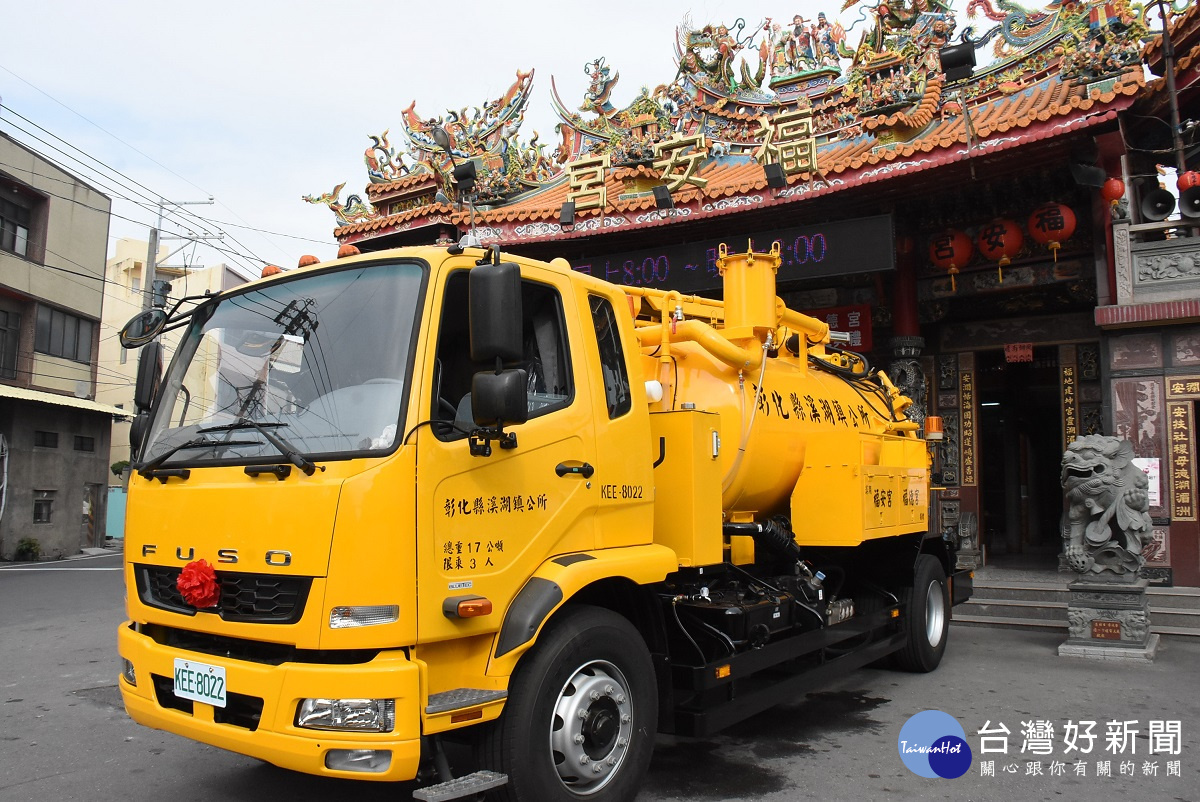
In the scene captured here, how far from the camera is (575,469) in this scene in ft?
12.8

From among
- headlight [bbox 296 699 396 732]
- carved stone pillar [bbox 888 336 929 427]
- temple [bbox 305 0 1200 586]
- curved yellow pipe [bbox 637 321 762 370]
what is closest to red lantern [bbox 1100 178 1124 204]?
temple [bbox 305 0 1200 586]

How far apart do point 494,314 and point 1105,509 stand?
25.1 ft

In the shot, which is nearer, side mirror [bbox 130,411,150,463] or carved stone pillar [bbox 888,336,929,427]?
side mirror [bbox 130,411,150,463]

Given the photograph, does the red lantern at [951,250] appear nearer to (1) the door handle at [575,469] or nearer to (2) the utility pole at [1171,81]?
(2) the utility pole at [1171,81]

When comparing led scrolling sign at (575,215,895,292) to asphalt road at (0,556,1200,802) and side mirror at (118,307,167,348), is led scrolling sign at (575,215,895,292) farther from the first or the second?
side mirror at (118,307,167,348)

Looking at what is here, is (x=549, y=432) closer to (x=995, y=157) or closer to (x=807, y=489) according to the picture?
(x=807, y=489)

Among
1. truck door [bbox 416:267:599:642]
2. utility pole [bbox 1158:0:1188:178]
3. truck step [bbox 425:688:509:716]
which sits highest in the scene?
utility pole [bbox 1158:0:1188:178]

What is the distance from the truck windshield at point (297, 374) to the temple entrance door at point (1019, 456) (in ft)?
45.4

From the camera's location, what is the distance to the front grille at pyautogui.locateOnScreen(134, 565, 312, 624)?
3.13 m

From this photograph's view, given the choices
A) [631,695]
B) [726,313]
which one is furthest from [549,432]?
[726,313]

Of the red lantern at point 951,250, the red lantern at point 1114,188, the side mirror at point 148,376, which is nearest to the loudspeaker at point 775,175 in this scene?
the red lantern at point 951,250

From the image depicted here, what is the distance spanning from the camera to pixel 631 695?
3945mm

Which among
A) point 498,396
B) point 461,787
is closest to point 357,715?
point 461,787

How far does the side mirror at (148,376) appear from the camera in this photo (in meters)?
4.34
